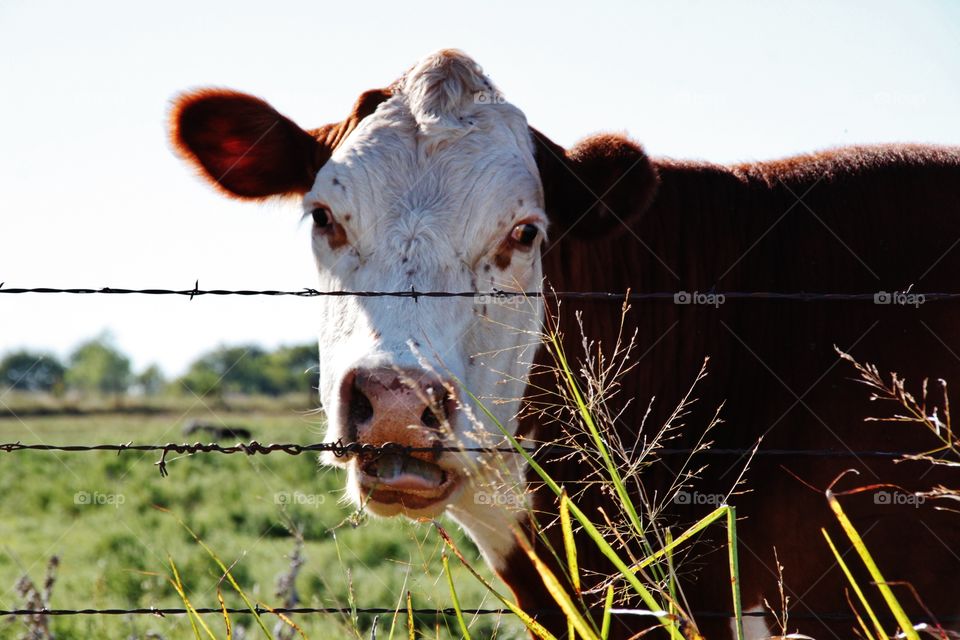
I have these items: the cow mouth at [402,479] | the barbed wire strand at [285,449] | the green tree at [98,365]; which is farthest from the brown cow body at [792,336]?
the green tree at [98,365]

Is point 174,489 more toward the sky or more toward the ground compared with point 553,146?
more toward the ground

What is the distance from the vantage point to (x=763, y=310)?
3359mm

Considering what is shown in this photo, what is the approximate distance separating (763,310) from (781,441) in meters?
0.47

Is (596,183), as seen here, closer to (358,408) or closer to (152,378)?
(358,408)

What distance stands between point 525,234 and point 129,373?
9190cm

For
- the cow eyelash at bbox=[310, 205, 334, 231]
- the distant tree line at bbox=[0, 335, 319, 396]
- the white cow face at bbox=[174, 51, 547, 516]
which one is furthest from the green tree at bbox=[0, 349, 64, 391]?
the cow eyelash at bbox=[310, 205, 334, 231]

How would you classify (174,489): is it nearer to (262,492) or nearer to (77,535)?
(262,492)

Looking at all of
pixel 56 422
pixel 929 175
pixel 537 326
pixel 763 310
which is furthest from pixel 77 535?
pixel 56 422

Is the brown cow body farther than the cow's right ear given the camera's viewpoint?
No

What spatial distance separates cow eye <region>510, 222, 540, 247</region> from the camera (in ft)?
10.6

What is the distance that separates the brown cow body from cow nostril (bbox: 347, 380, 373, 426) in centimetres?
104

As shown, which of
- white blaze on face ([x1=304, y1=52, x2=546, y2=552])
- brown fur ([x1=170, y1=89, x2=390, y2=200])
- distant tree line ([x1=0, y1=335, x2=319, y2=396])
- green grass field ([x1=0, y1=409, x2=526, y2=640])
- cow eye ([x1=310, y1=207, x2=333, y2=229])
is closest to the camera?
white blaze on face ([x1=304, y1=52, x2=546, y2=552])

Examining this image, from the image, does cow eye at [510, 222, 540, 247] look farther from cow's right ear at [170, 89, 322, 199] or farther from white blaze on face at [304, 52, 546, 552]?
cow's right ear at [170, 89, 322, 199]

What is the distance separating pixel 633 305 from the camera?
3551 millimetres
